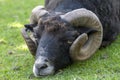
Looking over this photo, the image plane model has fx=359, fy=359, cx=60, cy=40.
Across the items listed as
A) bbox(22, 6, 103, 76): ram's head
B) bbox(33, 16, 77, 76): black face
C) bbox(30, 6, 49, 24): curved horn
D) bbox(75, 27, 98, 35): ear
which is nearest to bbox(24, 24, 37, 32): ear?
bbox(30, 6, 49, 24): curved horn

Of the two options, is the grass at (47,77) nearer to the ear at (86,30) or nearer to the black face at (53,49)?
the black face at (53,49)

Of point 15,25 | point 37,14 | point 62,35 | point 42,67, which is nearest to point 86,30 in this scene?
point 62,35

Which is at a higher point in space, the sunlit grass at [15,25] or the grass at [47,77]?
the grass at [47,77]

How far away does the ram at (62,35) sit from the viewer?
284 inches

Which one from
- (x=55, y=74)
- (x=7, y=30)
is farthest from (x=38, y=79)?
(x=7, y=30)

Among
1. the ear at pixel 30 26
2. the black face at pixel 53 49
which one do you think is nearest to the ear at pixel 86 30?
the black face at pixel 53 49

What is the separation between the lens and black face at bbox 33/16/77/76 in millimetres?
7098

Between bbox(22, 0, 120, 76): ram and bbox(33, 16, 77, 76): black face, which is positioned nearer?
bbox(33, 16, 77, 76): black face

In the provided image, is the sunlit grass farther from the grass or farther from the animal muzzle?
the animal muzzle

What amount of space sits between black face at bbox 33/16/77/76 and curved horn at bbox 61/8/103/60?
0.17 meters

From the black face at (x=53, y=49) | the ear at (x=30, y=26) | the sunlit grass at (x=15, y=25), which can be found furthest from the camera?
the sunlit grass at (x=15, y=25)

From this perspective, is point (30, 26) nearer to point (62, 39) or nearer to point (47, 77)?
point (62, 39)

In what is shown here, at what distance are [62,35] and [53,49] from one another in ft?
1.23

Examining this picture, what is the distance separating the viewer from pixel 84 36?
738 centimetres
